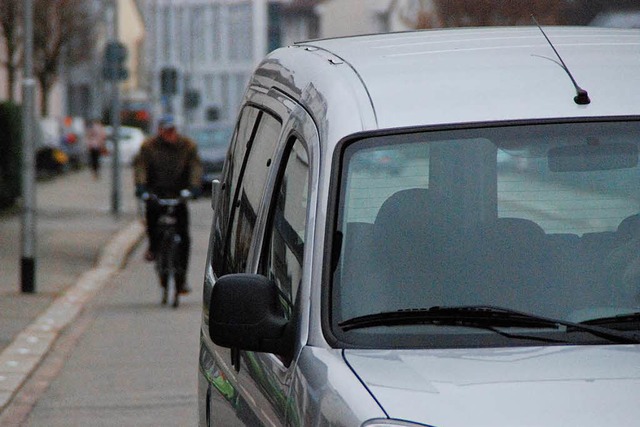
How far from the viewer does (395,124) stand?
3.88m

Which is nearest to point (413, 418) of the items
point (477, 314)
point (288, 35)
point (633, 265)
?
point (477, 314)

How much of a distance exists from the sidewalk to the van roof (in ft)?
18.5

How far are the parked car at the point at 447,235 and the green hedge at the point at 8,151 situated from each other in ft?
76.3

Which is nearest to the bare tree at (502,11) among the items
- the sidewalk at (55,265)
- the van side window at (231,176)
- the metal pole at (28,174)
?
the sidewalk at (55,265)

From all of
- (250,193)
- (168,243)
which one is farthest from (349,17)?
(250,193)

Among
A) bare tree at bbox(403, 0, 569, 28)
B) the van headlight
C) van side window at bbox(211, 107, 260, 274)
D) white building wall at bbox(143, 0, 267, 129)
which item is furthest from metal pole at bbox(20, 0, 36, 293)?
white building wall at bbox(143, 0, 267, 129)

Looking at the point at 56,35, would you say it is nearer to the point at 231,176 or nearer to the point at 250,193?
the point at 231,176

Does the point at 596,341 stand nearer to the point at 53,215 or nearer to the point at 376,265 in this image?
the point at 376,265

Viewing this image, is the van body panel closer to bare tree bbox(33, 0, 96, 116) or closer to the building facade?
bare tree bbox(33, 0, 96, 116)

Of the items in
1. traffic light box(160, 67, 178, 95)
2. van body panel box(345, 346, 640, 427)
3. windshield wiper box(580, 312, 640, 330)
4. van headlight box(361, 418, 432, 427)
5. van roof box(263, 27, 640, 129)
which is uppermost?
van roof box(263, 27, 640, 129)

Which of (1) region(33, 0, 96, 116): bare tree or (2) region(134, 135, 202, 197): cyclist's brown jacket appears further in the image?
(1) region(33, 0, 96, 116): bare tree

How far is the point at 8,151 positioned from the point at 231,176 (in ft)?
72.6

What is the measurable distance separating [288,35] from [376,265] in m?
107

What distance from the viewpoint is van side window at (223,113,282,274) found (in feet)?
15.4
